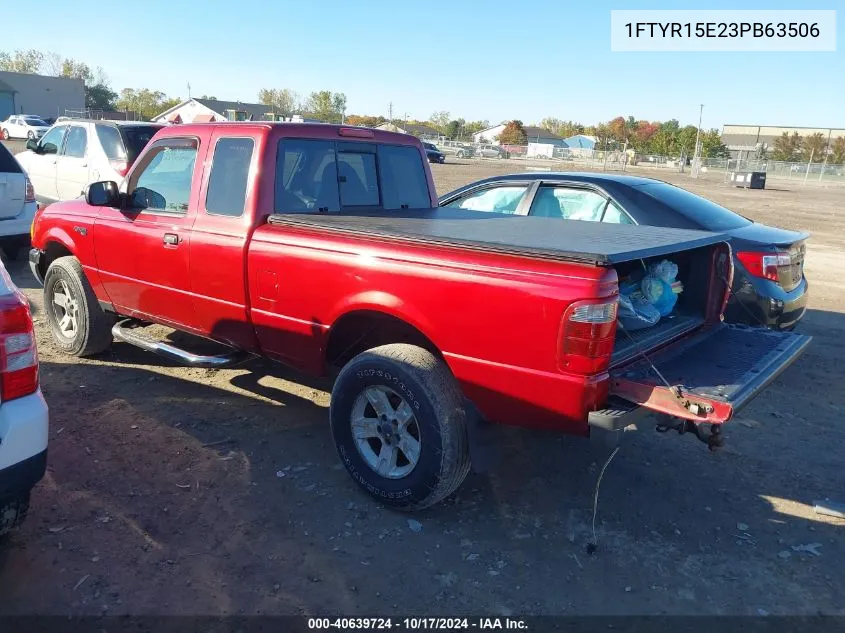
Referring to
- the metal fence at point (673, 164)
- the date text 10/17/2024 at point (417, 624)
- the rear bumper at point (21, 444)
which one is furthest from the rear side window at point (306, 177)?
the metal fence at point (673, 164)

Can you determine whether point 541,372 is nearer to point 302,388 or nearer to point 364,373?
point 364,373

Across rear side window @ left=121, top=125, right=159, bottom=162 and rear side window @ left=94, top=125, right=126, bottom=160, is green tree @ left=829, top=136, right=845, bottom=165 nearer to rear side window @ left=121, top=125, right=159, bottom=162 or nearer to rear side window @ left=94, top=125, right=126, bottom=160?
rear side window @ left=121, top=125, right=159, bottom=162

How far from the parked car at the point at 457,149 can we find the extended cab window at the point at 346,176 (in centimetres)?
6117

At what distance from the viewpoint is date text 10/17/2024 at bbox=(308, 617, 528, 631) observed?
2.79 metres

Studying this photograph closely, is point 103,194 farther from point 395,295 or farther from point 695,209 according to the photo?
point 695,209

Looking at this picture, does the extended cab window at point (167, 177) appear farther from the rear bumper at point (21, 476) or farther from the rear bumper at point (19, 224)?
the rear bumper at point (19, 224)

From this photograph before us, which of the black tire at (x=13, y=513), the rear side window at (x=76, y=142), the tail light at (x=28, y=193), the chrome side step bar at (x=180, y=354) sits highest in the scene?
the rear side window at (x=76, y=142)

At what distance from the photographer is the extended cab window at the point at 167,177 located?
15.3 feet

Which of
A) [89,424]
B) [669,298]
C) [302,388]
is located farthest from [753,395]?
[89,424]

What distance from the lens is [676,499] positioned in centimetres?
388

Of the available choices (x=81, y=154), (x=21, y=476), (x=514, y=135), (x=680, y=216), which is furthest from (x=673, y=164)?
(x=21, y=476)

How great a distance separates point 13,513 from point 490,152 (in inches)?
2926

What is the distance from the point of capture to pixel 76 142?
1080 cm

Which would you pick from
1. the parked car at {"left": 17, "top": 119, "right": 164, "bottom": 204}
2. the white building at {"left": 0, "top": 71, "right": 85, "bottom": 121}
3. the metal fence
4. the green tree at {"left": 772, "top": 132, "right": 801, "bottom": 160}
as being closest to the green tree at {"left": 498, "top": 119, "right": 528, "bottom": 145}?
the metal fence
